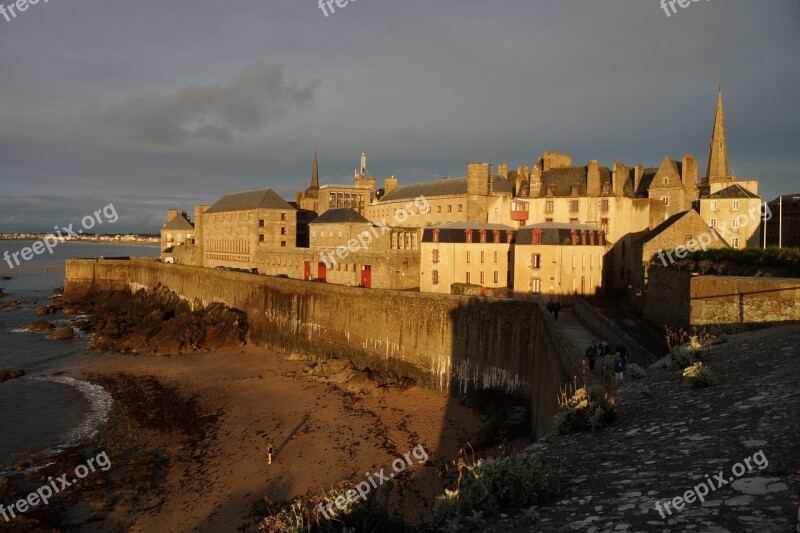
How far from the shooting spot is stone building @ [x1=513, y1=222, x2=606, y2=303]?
34688 mm

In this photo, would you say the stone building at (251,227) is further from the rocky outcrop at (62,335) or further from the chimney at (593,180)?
the chimney at (593,180)

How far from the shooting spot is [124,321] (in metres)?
50.6

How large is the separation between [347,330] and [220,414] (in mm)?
11548

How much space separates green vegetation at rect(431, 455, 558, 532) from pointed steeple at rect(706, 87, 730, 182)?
5765cm

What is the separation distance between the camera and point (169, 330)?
4469 cm

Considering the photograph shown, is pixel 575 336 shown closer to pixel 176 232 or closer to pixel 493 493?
pixel 493 493

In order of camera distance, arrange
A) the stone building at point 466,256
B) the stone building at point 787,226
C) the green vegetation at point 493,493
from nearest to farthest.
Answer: the green vegetation at point 493,493 → the stone building at point 466,256 → the stone building at point 787,226

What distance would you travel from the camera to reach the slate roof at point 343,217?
55.5 meters

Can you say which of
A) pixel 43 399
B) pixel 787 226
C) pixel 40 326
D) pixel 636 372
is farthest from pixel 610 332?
pixel 787 226

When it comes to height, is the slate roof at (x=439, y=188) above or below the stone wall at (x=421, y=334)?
above

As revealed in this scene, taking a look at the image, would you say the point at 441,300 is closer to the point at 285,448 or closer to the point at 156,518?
the point at 285,448

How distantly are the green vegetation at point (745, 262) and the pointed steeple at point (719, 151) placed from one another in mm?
34742

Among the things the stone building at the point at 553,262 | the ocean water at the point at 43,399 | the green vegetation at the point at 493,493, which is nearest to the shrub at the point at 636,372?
the green vegetation at the point at 493,493

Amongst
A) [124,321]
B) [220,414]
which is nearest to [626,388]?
[220,414]
